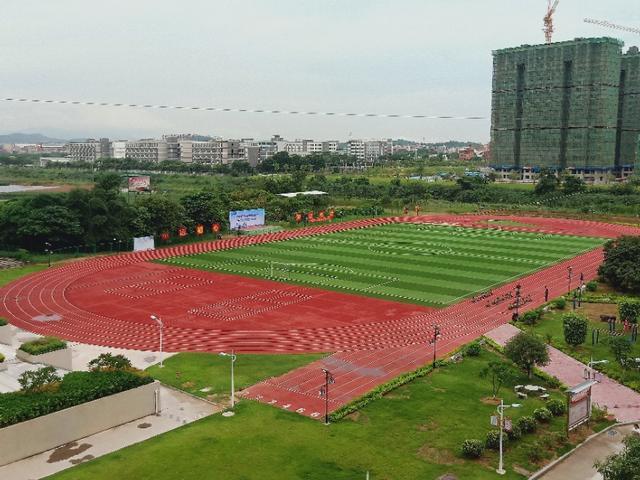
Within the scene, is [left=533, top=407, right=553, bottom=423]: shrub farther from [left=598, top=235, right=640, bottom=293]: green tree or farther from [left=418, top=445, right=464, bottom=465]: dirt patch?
[left=598, top=235, right=640, bottom=293]: green tree

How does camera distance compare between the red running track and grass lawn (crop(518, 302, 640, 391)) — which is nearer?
grass lawn (crop(518, 302, 640, 391))

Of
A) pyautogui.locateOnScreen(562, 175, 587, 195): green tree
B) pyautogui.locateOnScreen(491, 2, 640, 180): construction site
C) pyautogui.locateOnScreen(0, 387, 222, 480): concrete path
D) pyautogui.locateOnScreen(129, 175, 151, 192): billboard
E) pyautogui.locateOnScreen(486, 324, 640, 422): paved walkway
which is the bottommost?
pyautogui.locateOnScreen(0, 387, 222, 480): concrete path

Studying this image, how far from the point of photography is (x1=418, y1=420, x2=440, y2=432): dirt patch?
24.2 m

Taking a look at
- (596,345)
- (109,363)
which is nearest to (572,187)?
(596,345)

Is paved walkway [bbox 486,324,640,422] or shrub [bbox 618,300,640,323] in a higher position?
shrub [bbox 618,300,640,323]

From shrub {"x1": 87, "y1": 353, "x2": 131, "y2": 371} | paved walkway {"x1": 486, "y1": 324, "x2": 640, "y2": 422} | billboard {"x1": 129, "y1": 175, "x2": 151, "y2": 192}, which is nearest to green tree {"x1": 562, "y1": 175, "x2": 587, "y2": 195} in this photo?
billboard {"x1": 129, "y1": 175, "x2": 151, "y2": 192}

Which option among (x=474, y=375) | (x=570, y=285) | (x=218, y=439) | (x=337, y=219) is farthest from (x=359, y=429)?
(x=337, y=219)

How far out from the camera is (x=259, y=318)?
1602 inches

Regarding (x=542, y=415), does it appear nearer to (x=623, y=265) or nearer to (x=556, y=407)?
(x=556, y=407)

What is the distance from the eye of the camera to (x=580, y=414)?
2405 centimetres

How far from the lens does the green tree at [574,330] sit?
3372 cm

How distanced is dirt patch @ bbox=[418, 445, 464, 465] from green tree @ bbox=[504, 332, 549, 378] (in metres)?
8.26

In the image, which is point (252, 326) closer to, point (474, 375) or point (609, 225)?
point (474, 375)

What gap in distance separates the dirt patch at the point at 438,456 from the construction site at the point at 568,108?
426 ft
